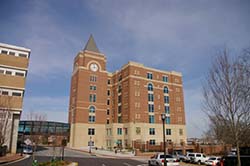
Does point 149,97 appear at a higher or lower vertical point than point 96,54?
lower

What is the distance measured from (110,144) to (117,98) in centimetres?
1503

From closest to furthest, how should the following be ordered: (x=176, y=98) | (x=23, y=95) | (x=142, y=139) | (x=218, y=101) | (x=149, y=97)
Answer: (x=218, y=101) → (x=23, y=95) → (x=142, y=139) → (x=149, y=97) → (x=176, y=98)

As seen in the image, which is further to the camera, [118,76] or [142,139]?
[118,76]

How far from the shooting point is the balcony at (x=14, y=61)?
40719 mm

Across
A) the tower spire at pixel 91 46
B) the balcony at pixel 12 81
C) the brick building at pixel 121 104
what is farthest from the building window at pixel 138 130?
the balcony at pixel 12 81

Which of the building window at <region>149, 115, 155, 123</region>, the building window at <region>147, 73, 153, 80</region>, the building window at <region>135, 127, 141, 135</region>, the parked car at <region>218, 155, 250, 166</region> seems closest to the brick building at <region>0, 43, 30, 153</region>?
the building window at <region>135, 127, 141, 135</region>

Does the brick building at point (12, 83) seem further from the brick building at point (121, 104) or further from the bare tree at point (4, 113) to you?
the brick building at point (121, 104)

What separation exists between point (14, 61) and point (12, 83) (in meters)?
4.51

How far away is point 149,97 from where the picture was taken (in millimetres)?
67125

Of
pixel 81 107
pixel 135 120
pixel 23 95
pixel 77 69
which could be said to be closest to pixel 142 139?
pixel 135 120

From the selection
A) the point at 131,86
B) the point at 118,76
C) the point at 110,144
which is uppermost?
the point at 118,76

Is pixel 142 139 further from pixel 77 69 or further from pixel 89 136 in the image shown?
pixel 77 69

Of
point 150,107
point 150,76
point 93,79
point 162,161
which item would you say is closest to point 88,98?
point 93,79

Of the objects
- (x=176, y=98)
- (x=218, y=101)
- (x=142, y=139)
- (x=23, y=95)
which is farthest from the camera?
(x=176, y=98)
